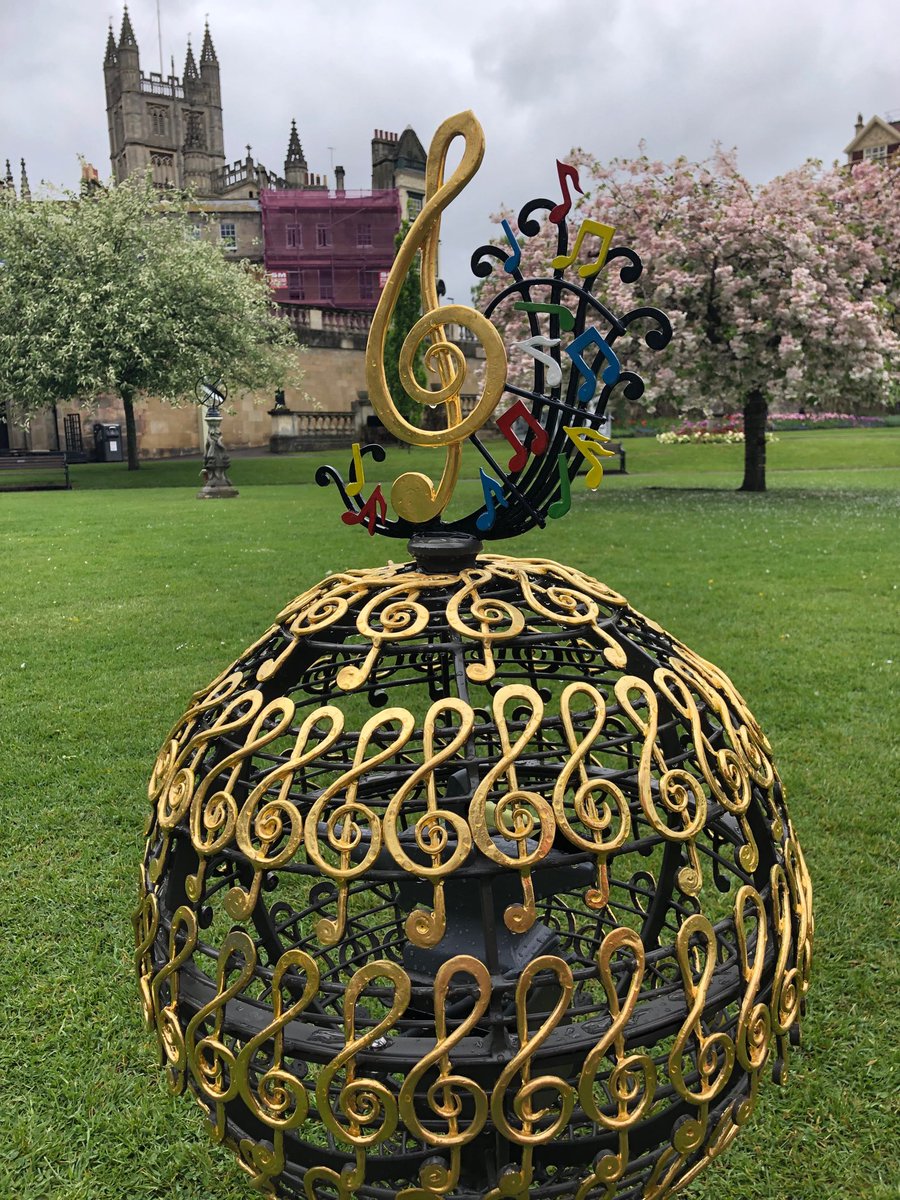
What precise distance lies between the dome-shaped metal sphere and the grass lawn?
1.17 meters

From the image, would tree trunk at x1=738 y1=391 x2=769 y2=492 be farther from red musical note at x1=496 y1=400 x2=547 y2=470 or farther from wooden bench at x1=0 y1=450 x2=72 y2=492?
red musical note at x1=496 y1=400 x2=547 y2=470

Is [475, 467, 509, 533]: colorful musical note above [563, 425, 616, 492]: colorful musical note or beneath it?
beneath

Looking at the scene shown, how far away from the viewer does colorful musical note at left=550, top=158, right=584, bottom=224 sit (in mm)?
1834

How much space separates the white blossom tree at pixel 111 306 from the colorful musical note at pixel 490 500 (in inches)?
916

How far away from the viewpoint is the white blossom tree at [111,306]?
23359 mm

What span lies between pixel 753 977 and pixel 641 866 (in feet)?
8.87

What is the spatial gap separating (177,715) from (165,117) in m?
74.5

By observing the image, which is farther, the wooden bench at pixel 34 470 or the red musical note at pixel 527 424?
the wooden bench at pixel 34 470

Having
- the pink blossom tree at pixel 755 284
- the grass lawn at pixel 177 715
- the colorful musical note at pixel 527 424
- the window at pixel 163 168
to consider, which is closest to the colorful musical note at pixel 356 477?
the colorful musical note at pixel 527 424

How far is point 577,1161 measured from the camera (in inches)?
64.1

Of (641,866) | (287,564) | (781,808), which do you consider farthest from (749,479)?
(781,808)

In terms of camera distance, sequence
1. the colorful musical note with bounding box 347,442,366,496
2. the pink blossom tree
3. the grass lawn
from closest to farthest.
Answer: the colorful musical note with bounding box 347,442,366,496, the grass lawn, the pink blossom tree

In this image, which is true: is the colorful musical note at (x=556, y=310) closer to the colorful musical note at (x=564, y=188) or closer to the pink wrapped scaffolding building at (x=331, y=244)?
the colorful musical note at (x=564, y=188)

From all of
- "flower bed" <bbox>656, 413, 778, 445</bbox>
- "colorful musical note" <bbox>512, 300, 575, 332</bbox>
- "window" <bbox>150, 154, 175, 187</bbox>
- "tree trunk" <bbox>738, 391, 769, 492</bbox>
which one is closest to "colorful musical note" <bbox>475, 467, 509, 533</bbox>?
"colorful musical note" <bbox>512, 300, 575, 332</bbox>
